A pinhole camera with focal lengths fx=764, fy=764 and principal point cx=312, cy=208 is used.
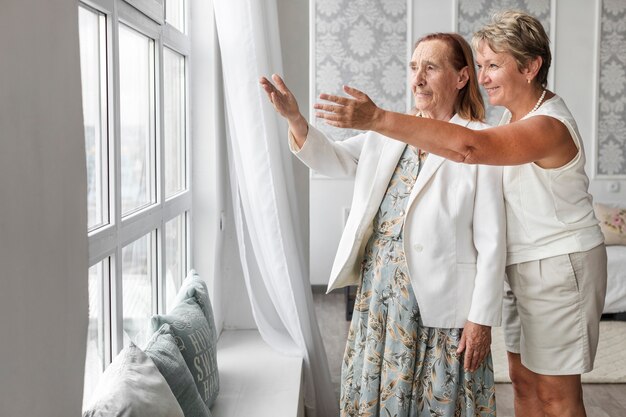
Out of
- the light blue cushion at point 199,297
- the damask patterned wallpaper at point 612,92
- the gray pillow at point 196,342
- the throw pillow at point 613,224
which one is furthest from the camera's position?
the damask patterned wallpaper at point 612,92

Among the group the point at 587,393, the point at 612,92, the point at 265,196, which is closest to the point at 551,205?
the point at 265,196

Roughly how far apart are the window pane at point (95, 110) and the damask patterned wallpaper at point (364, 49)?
14.5 ft

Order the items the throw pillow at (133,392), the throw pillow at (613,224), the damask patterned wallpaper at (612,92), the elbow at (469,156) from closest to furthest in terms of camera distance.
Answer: the throw pillow at (133,392) < the elbow at (469,156) < the throw pillow at (613,224) < the damask patterned wallpaper at (612,92)

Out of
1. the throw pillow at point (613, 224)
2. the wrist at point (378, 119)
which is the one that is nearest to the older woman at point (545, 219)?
the wrist at point (378, 119)

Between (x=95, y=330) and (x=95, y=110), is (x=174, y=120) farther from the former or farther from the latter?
(x=95, y=330)

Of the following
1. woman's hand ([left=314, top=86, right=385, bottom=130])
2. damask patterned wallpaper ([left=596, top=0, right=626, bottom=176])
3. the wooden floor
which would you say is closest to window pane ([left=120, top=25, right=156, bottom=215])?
woman's hand ([left=314, top=86, right=385, bottom=130])

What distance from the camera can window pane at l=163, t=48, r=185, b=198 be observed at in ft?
8.83

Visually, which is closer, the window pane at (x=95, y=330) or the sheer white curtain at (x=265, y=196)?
the window pane at (x=95, y=330)

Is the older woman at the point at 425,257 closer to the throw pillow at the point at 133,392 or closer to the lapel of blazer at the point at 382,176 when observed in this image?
the lapel of blazer at the point at 382,176

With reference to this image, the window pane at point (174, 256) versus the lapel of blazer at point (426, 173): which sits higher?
the lapel of blazer at point (426, 173)

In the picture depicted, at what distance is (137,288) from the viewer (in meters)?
2.26

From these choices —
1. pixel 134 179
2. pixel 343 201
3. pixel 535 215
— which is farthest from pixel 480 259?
pixel 343 201

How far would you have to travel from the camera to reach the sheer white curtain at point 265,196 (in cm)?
268

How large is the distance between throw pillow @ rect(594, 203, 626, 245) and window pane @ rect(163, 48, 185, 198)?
13.0 ft
